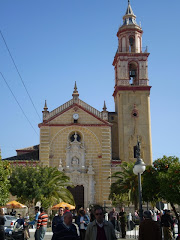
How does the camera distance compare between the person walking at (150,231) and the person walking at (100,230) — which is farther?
the person walking at (150,231)

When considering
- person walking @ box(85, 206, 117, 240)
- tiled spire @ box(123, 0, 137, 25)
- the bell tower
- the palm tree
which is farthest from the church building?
person walking @ box(85, 206, 117, 240)

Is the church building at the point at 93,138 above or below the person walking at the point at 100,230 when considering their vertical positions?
above

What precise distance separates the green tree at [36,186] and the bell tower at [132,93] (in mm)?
9170

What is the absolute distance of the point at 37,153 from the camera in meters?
44.7

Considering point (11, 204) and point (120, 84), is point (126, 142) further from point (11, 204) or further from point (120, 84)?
point (11, 204)

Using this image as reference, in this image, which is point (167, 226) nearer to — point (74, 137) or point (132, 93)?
point (74, 137)

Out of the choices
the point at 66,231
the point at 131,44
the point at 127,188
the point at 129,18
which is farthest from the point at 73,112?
the point at 66,231

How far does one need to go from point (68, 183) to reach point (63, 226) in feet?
115

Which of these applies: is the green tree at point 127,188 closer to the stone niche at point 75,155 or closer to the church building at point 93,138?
the church building at point 93,138

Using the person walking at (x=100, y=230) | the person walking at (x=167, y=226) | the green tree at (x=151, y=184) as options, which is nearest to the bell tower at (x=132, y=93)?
the green tree at (x=151, y=184)

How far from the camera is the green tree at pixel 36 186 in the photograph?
35688 mm

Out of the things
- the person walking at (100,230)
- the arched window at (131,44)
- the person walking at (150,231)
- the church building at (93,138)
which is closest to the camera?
the person walking at (100,230)

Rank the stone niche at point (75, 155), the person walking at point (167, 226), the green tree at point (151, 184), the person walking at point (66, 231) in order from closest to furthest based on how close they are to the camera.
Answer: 1. the person walking at point (66, 231)
2. the person walking at point (167, 226)
3. the green tree at point (151, 184)
4. the stone niche at point (75, 155)

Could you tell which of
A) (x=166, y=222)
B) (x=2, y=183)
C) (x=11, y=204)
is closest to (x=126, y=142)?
(x=11, y=204)
